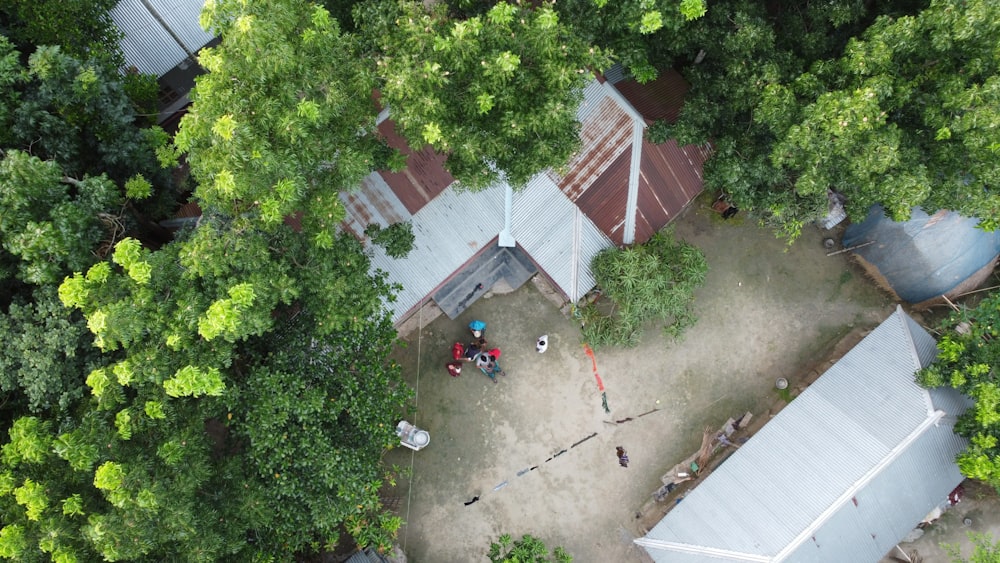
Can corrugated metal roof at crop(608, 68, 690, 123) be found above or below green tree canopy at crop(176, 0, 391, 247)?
below

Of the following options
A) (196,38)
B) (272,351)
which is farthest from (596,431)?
(196,38)

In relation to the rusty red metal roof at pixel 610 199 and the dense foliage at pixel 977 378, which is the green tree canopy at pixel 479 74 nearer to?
the rusty red metal roof at pixel 610 199

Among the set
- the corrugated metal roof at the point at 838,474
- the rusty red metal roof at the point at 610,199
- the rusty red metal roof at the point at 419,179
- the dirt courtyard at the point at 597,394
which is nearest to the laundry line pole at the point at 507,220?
the rusty red metal roof at the point at 419,179

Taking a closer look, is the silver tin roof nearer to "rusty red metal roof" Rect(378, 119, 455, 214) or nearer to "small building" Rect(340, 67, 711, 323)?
"small building" Rect(340, 67, 711, 323)

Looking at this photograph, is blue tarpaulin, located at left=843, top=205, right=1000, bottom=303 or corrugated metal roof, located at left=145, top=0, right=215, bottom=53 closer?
corrugated metal roof, located at left=145, top=0, right=215, bottom=53

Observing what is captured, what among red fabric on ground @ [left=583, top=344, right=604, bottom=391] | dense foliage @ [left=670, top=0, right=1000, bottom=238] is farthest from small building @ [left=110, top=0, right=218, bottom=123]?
red fabric on ground @ [left=583, top=344, right=604, bottom=391]

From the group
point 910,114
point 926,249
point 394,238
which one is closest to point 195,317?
point 394,238

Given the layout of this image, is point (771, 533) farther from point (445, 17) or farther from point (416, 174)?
point (445, 17)
